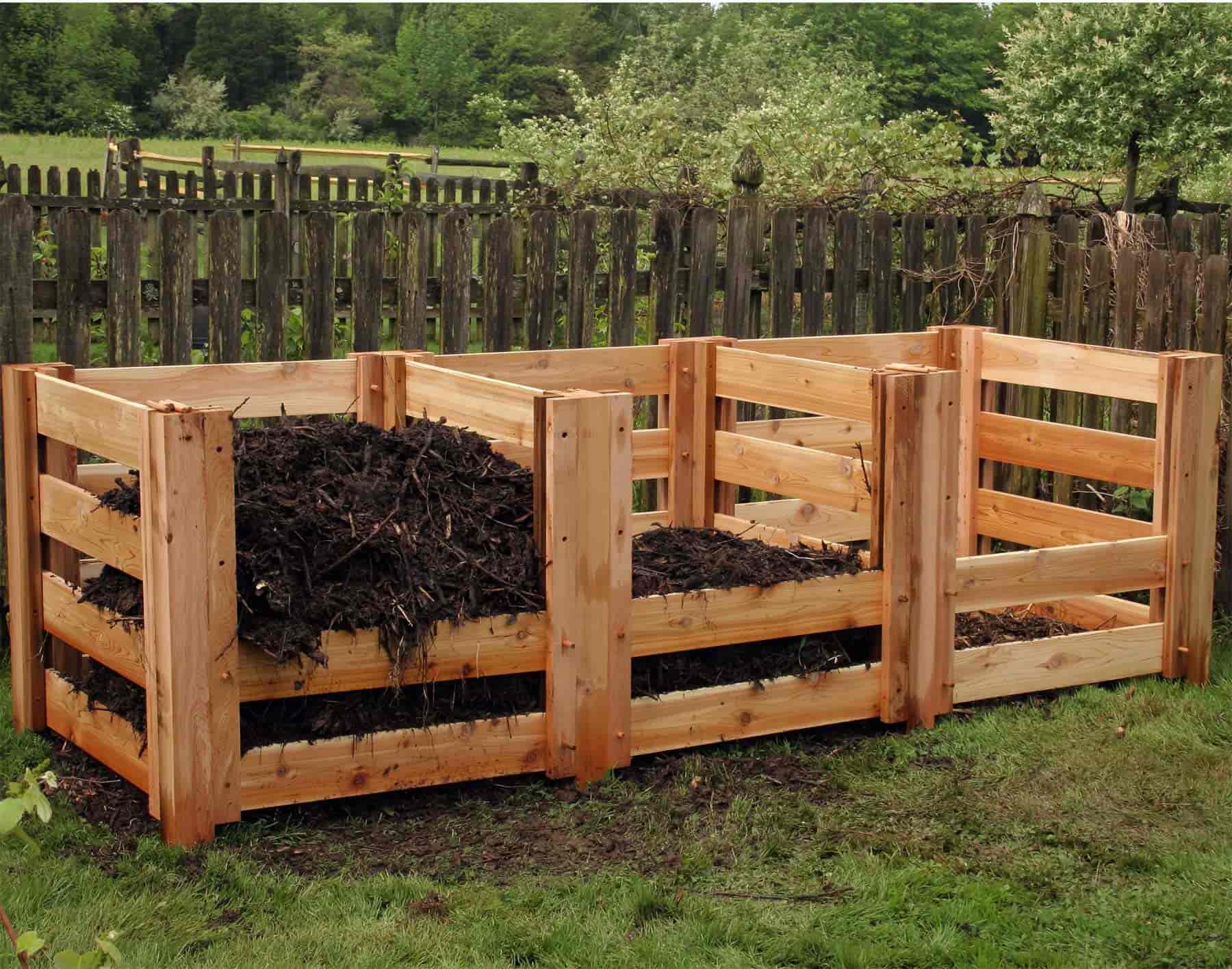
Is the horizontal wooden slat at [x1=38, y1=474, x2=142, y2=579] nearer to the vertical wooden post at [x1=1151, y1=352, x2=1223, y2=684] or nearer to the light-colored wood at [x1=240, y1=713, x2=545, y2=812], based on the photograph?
the light-colored wood at [x1=240, y1=713, x2=545, y2=812]

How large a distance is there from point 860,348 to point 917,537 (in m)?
1.64

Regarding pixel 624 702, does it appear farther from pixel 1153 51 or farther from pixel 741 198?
pixel 1153 51

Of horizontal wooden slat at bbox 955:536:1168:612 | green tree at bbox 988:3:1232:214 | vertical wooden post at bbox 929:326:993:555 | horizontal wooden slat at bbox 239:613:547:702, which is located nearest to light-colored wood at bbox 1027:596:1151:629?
horizontal wooden slat at bbox 955:536:1168:612

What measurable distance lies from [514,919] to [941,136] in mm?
10806

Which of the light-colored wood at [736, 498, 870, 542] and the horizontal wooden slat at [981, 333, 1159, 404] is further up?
the horizontal wooden slat at [981, 333, 1159, 404]

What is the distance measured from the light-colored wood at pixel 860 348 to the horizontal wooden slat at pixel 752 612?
151 cm

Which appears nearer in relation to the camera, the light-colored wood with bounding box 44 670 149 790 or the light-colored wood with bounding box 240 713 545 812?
the light-colored wood with bounding box 240 713 545 812

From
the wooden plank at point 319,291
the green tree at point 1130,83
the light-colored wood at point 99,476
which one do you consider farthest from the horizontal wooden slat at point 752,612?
the green tree at point 1130,83

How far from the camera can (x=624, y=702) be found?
490 cm

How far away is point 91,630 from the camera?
4770 mm

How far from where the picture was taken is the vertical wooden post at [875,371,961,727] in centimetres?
533

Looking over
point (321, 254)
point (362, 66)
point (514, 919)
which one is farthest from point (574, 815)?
point (362, 66)

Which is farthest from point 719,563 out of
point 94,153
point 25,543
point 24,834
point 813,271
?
point 94,153

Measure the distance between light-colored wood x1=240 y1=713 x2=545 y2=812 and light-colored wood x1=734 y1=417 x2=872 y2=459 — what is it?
2.28m
